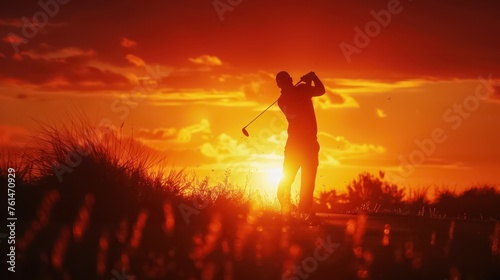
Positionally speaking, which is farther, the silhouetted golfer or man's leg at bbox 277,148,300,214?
man's leg at bbox 277,148,300,214

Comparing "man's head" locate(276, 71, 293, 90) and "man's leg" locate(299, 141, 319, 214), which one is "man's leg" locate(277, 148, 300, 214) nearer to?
"man's leg" locate(299, 141, 319, 214)

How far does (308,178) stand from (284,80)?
6.11 feet

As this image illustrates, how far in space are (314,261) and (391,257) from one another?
3.86 ft

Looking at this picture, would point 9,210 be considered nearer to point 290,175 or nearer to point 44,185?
point 44,185

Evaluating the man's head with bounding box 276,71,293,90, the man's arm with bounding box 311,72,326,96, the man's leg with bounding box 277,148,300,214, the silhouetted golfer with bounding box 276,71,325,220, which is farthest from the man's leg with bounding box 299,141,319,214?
the man's head with bounding box 276,71,293,90

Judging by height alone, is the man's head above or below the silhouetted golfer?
above

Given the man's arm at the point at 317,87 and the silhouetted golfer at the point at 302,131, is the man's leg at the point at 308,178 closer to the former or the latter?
the silhouetted golfer at the point at 302,131

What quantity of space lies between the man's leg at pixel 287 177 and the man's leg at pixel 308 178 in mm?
213

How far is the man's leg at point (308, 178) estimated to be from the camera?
60.5 ft

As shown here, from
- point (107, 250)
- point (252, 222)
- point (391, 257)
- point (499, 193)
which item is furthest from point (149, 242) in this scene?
point (499, 193)

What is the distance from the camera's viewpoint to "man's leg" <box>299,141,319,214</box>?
60.5 ft

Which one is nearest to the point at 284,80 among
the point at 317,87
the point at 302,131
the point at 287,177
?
the point at 317,87

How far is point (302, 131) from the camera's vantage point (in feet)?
60.9

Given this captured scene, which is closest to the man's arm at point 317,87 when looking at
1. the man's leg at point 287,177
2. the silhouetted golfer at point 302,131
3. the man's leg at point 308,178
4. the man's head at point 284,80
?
the silhouetted golfer at point 302,131
